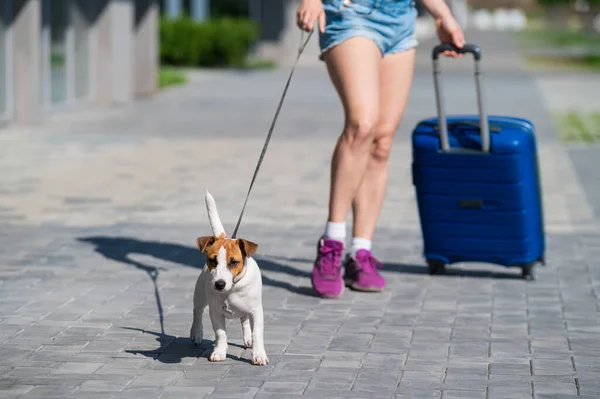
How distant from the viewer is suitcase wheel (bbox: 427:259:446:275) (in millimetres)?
6803

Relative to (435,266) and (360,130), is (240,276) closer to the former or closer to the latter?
(360,130)

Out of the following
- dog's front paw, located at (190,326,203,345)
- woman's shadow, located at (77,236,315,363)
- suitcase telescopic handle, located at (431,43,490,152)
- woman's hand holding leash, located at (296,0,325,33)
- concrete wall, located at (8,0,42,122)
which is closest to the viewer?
dog's front paw, located at (190,326,203,345)

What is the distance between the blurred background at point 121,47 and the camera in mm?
14406

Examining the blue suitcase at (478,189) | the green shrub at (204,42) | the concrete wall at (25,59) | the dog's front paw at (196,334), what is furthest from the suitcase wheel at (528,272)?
the green shrub at (204,42)

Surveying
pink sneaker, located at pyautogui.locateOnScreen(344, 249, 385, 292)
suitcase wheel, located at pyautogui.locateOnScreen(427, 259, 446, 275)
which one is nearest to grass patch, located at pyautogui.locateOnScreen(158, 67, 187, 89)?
suitcase wheel, located at pyautogui.locateOnScreen(427, 259, 446, 275)

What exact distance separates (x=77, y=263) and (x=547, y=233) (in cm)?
306

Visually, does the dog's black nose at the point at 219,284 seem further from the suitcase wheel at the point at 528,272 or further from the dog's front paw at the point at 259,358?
the suitcase wheel at the point at 528,272

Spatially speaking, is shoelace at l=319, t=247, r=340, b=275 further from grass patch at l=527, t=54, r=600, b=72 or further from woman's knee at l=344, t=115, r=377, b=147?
grass patch at l=527, t=54, r=600, b=72

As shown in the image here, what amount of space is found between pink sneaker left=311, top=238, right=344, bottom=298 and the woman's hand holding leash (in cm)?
107

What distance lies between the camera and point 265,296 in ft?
20.5

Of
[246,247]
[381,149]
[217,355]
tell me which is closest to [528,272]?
[381,149]

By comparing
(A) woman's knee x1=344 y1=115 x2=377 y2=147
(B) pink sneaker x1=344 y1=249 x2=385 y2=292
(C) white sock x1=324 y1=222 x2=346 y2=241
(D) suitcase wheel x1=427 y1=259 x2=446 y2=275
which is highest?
(A) woman's knee x1=344 y1=115 x2=377 y2=147

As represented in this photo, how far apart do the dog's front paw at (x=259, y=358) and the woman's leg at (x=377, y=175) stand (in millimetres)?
1571

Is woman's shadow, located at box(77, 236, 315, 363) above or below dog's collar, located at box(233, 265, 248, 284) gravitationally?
below
